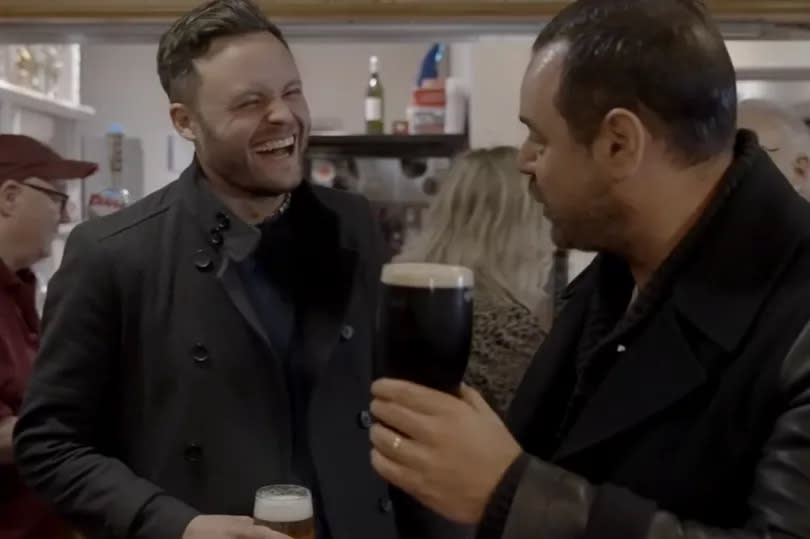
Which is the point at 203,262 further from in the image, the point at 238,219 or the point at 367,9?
the point at 367,9

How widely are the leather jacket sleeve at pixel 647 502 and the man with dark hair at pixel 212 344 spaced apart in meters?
0.59

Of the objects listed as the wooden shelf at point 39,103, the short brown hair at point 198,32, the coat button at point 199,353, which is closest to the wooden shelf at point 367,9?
the short brown hair at point 198,32

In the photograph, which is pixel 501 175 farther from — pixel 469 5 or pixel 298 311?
pixel 298 311

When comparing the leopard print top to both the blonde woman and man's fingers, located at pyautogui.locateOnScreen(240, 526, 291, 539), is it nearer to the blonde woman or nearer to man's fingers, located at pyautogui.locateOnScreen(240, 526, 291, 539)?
the blonde woman

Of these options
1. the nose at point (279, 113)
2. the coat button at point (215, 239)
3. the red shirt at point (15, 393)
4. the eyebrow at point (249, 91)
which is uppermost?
the eyebrow at point (249, 91)

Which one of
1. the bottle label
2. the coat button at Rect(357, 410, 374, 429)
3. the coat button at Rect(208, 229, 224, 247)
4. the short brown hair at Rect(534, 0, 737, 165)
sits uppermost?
the short brown hair at Rect(534, 0, 737, 165)

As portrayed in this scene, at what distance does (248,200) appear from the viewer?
4.90 feet

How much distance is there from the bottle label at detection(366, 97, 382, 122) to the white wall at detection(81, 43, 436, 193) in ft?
1.54

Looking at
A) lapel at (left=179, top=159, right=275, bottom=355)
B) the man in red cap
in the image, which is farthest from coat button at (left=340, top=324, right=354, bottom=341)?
the man in red cap

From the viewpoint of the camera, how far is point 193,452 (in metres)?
1.37

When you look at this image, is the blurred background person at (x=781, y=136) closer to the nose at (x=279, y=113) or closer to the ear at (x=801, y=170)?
the ear at (x=801, y=170)

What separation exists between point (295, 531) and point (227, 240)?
18.6 inches

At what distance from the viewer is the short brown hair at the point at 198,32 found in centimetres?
144

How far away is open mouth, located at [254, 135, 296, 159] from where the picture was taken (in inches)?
55.6
